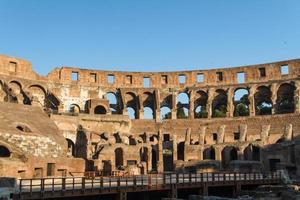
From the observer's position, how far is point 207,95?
182 feet

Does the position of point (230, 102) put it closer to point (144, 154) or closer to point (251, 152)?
point (251, 152)

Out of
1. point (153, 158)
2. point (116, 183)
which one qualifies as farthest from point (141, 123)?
point (116, 183)

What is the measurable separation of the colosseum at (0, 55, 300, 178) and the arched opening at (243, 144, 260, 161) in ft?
0.35

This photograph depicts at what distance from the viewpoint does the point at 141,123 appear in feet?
172

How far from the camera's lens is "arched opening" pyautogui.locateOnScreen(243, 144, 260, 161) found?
136 ft

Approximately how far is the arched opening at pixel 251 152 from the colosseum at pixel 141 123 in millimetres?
108

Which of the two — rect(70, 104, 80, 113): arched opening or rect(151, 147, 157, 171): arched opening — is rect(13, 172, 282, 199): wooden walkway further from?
rect(70, 104, 80, 113): arched opening

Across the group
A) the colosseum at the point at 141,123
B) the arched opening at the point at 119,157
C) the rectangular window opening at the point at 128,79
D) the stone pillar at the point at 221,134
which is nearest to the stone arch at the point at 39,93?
the colosseum at the point at 141,123

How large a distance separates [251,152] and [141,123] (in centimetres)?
1644

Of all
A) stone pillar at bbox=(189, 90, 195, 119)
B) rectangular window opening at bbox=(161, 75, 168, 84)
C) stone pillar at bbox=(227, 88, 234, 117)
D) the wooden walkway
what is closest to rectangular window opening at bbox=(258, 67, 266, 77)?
stone pillar at bbox=(227, 88, 234, 117)

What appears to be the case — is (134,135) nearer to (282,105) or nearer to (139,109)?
(139,109)

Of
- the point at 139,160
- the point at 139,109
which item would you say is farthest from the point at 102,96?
the point at 139,160

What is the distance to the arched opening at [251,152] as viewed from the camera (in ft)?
136

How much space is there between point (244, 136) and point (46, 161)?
2315 cm
